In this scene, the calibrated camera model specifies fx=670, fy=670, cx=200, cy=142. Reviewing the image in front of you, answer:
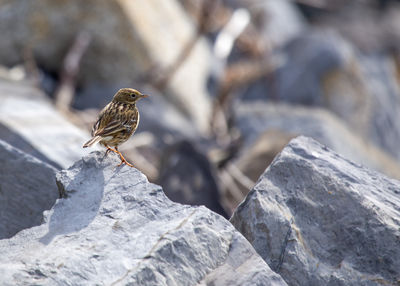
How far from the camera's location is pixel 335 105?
13.9 meters

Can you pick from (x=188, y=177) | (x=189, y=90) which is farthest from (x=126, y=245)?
(x=189, y=90)

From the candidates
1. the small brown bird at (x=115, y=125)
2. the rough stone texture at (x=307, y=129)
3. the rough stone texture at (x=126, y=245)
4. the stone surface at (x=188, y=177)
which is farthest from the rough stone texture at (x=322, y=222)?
the rough stone texture at (x=307, y=129)

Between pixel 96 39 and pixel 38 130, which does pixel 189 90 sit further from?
pixel 38 130

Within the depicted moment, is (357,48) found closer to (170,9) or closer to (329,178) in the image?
(170,9)

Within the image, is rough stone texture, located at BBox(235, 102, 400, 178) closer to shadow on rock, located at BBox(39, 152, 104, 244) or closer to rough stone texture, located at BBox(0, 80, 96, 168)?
rough stone texture, located at BBox(0, 80, 96, 168)

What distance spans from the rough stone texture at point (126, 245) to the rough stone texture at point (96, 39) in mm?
6885

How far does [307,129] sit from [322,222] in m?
5.39

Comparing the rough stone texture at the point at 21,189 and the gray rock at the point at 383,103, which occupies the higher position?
the gray rock at the point at 383,103

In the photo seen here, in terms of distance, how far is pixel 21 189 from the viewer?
600cm

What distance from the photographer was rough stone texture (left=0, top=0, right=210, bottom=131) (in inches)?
468

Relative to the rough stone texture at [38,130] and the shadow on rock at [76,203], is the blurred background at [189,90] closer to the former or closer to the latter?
the rough stone texture at [38,130]

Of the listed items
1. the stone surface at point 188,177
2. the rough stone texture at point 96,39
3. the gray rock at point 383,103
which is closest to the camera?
the stone surface at point 188,177

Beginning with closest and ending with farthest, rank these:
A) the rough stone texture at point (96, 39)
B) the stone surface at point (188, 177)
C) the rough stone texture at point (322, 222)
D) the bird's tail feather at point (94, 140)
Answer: the rough stone texture at point (322, 222) → the bird's tail feather at point (94, 140) → the stone surface at point (188, 177) → the rough stone texture at point (96, 39)

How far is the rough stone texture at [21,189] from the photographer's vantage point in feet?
19.5
